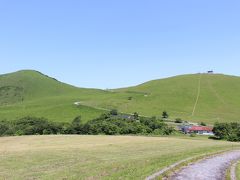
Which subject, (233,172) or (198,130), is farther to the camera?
(198,130)

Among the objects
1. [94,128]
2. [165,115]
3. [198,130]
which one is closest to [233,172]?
[94,128]

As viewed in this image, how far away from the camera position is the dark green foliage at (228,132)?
106 meters

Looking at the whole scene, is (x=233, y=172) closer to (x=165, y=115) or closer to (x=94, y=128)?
(x=94, y=128)

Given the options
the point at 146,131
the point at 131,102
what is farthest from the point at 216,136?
the point at 131,102

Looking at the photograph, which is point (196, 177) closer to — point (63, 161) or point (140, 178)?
point (140, 178)

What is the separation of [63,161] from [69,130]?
9087 cm

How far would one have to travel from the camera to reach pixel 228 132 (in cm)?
11019

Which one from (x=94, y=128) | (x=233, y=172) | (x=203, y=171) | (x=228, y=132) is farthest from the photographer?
(x=94, y=128)

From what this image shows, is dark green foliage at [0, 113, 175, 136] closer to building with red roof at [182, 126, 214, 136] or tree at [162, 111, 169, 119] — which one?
building with red roof at [182, 126, 214, 136]

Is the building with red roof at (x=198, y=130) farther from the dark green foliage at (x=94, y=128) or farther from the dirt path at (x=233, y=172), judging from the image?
the dirt path at (x=233, y=172)

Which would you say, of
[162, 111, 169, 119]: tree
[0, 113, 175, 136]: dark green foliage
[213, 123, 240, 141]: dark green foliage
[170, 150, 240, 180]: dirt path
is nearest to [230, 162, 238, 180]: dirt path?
[170, 150, 240, 180]: dirt path

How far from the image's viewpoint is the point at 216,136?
113 m

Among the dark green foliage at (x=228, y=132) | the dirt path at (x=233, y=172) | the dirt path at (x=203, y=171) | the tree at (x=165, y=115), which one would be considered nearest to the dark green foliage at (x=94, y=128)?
the dark green foliage at (x=228, y=132)

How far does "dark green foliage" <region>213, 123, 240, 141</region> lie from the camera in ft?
348
